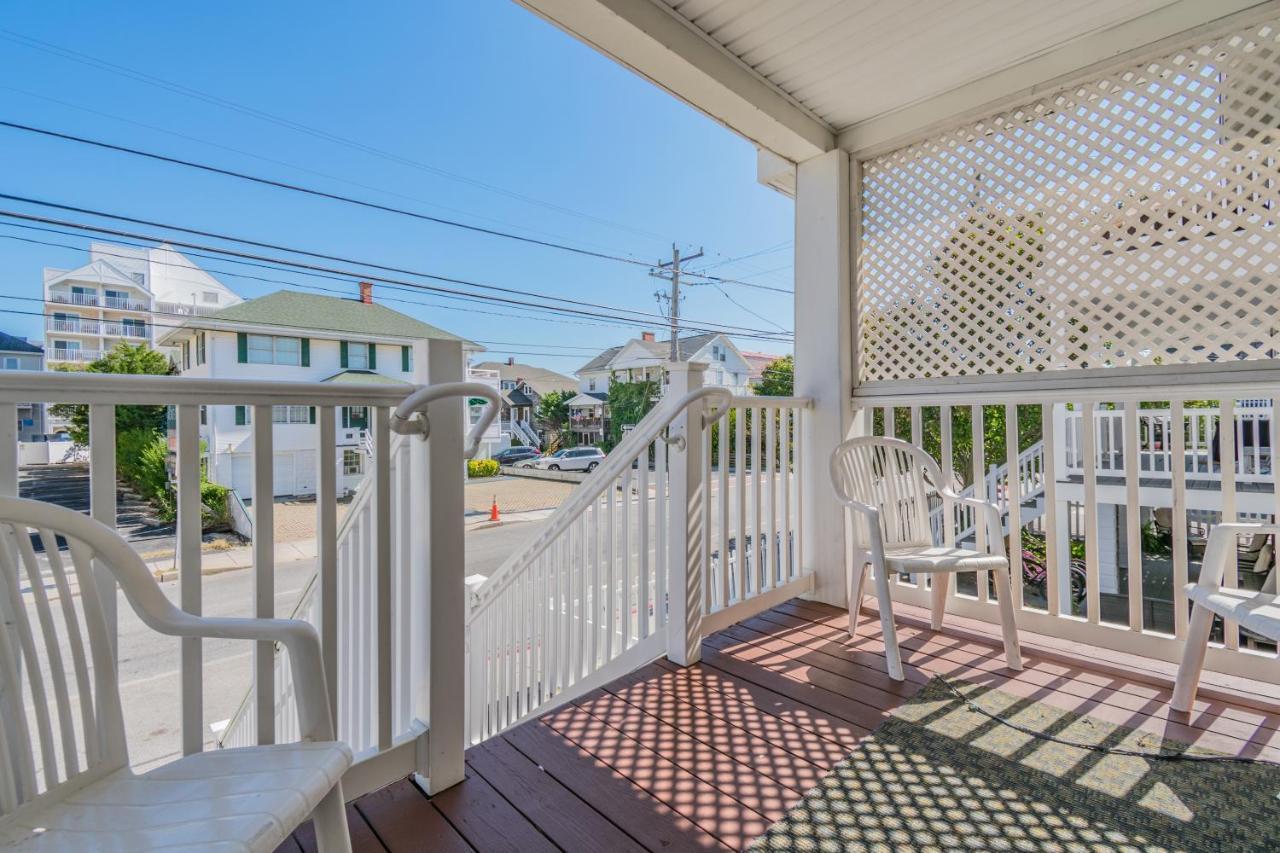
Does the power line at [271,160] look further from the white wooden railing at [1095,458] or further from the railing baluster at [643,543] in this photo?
the white wooden railing at [1095,458]

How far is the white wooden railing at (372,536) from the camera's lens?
931mm

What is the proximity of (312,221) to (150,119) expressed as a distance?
10.2 ft

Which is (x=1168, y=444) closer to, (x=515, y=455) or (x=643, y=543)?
(x=643, y=543)

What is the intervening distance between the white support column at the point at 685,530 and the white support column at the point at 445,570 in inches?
35.4

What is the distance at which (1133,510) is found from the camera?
2072mm

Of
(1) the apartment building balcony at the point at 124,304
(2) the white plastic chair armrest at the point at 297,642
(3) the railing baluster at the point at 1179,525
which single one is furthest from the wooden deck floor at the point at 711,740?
(1) the apartment building balcony at the point at 124,304

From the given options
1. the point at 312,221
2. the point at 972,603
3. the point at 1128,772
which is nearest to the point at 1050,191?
the point at 972,603

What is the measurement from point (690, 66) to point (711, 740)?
7.42ft

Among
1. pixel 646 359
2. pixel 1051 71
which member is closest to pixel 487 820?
pixel 1051 71

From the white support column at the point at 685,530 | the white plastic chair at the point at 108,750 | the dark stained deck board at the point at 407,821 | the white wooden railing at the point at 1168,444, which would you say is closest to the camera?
the white plastic chair at the point at 108,750

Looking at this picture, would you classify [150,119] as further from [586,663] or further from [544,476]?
[586,663]

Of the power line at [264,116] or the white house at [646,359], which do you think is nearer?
the power line at [264,116]

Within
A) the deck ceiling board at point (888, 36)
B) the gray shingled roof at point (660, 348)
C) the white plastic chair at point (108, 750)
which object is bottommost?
the white plastic chair at point (108, 750)

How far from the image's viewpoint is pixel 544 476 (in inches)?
568
